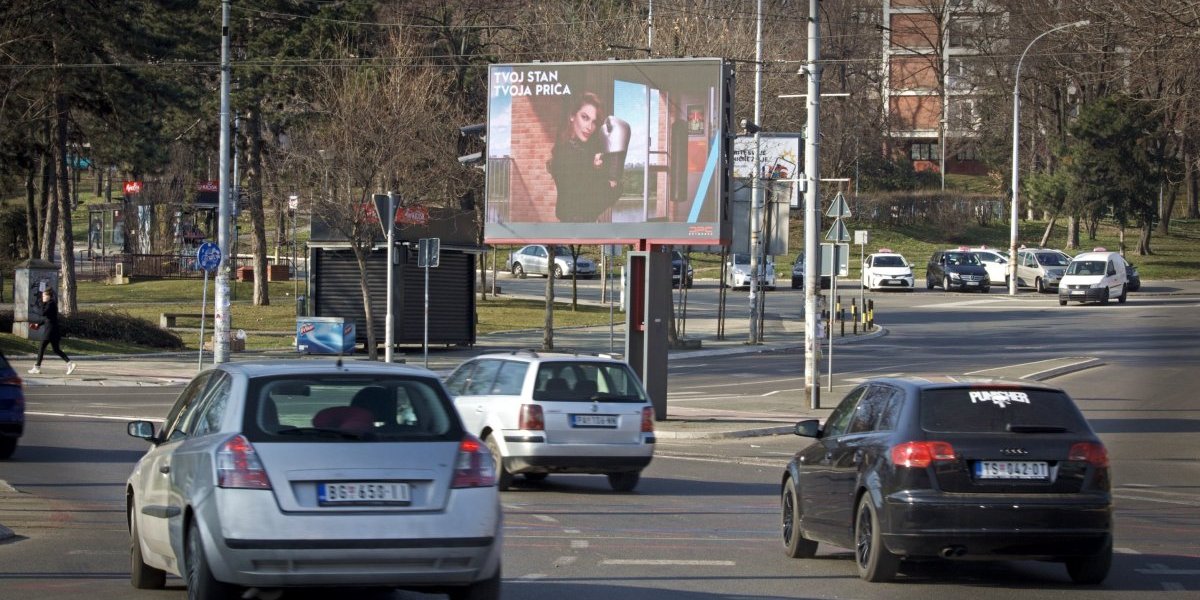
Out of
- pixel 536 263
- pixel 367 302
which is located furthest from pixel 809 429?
pixel 536 263

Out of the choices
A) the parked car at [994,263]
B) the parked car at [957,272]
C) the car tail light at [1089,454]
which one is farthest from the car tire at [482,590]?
the parked car at [994,263]

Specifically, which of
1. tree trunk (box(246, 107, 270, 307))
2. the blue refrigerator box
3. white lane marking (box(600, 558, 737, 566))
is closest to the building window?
tree trunk (box(246, 107, 270, 307))

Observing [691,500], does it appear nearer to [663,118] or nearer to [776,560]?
[776,560]

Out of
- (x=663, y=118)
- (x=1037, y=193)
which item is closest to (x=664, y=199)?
(x=663, y=118)

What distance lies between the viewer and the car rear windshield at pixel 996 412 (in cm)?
969

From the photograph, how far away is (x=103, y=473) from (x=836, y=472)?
31.1ft

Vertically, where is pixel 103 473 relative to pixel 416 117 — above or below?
below

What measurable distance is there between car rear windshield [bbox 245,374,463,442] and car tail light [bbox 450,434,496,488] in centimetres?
10

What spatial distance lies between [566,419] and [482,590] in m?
7.43

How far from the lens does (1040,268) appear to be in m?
63.2

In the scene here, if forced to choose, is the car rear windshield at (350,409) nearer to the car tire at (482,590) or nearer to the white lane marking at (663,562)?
the car tire at (482,590)

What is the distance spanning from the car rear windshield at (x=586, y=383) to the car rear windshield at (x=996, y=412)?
621 cm

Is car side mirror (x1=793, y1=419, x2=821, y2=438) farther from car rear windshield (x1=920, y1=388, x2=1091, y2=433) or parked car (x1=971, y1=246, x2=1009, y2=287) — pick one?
parked car (x1=971, y1=246, x2=1009, y2=287)

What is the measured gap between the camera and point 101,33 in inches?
1654
